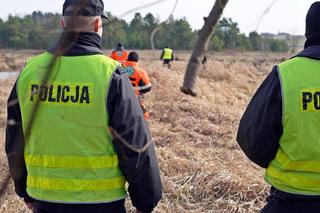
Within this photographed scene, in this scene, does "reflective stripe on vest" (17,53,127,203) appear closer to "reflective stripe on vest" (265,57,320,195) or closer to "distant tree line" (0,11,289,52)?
"reflective stripe on vest" (265,57,320,195)

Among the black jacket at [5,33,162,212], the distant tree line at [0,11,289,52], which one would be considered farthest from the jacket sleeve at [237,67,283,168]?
the distant tree line at [0,11,289,52]

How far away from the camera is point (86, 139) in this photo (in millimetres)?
2125

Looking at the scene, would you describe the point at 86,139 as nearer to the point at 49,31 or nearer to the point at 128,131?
the point at 128,131

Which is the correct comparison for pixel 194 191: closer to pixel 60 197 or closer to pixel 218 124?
pixel 60 197

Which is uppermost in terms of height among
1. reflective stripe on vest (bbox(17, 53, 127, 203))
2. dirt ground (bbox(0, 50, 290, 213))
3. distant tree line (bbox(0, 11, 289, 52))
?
distant tree line (bbox(0, 11, 289, 52))

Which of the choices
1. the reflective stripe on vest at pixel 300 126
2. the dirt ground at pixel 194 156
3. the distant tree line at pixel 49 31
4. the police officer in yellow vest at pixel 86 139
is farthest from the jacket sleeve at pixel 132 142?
the distant tree line at pixel 49 31

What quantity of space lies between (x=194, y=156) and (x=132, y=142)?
16.3 ft

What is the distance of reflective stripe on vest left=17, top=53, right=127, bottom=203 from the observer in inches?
82.7

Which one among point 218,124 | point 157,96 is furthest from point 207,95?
point 218,124

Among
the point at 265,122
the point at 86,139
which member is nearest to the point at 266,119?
the point at 265,122

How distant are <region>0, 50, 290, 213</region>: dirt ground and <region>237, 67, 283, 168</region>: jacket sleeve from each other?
285 mm

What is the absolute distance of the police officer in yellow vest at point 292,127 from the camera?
7.39ft

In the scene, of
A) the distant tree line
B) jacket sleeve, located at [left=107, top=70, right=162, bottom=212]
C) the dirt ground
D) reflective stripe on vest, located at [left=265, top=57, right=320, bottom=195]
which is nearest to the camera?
the distant tree line

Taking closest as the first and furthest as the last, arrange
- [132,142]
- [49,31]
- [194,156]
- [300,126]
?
1. [49,31]
2. [132,142]
3. [300,126]
4. [194,156]
